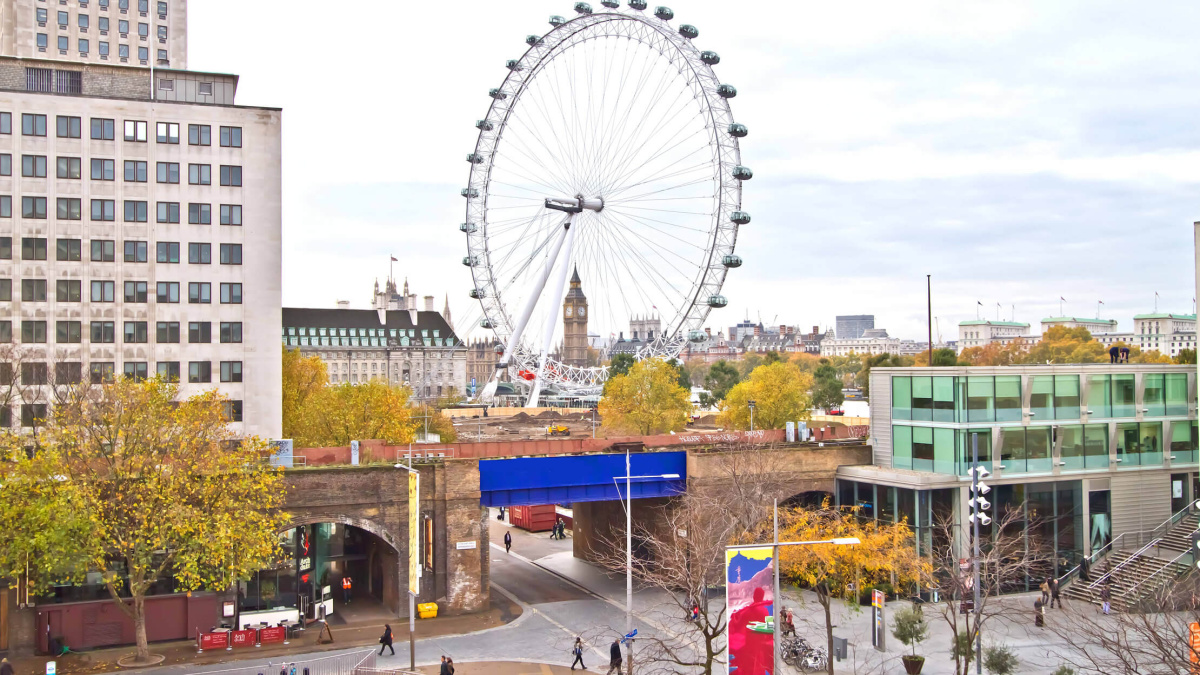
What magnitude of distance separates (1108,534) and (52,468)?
4855 cm

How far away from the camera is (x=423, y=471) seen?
46844 mm

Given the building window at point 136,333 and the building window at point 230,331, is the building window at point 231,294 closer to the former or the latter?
the building window at point 230,331

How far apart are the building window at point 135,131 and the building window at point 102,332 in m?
11.4

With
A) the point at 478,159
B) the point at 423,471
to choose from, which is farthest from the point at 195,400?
the point at 478,159

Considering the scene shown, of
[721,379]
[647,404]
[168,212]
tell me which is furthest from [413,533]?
[721,379]

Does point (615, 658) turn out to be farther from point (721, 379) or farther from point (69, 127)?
point (721, 379)

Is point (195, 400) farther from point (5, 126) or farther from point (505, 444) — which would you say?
point (5, 126)

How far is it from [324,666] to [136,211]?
121 ft

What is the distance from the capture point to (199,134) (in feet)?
207

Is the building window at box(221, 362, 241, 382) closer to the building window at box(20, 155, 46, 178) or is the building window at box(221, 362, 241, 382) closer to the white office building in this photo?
the white office building

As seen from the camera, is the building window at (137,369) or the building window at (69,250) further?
the building window at (137,369)

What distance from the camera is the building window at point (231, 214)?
208 feet

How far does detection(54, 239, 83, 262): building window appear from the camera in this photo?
6088cm

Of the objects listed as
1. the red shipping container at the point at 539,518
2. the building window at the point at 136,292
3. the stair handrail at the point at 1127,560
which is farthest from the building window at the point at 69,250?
the stair handrail at the point at 1127,560
